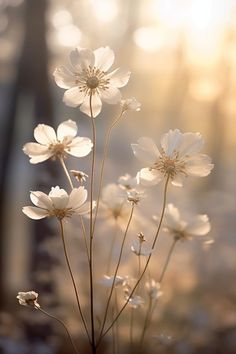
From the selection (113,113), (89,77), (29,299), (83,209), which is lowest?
(29,299)

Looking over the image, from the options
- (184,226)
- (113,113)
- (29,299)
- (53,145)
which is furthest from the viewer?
(113,113)

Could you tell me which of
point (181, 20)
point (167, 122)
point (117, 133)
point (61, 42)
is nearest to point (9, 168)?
point (61, 42)

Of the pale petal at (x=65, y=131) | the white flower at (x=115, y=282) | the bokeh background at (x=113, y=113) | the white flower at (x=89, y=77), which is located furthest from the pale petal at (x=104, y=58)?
the bokeh background at (x=113, y=113)

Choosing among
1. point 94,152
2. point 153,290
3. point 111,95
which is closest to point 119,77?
point 111,95

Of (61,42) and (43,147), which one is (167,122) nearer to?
(61,42)

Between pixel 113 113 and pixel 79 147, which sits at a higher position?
pixel 113 113

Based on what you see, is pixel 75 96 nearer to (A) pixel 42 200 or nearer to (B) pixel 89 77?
(B) pixel 89 77
